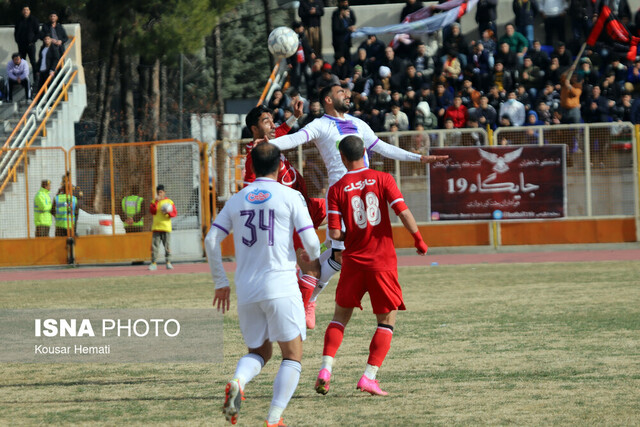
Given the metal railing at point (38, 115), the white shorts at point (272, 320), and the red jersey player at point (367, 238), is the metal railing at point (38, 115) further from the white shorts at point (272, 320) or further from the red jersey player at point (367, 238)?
the white shorts at point (272, 320)

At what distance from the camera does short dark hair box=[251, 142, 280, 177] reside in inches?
266

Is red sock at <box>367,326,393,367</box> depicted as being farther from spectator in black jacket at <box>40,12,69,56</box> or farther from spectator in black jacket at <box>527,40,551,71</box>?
spectator in black jacket at <box>40,12,69,56</box>

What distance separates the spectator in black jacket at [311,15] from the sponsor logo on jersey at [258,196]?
926 inches

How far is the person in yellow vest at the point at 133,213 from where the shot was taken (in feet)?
78.3

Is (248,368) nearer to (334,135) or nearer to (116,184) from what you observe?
(334,135)

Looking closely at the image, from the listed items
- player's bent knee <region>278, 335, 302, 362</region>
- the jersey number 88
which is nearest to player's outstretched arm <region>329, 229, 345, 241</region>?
the jersey number 88

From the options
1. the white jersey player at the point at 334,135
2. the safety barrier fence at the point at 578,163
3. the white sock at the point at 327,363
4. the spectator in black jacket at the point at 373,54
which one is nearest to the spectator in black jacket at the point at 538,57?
the spectator in black jacket at the point at 373,54

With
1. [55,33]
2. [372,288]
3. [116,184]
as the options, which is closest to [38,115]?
[55,33]

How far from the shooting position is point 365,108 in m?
25.8

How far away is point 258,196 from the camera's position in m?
6.65

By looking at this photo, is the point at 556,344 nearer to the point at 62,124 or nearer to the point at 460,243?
the point at 460,243

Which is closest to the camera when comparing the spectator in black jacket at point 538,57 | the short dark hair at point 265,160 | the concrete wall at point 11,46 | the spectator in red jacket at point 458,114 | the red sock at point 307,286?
the short dark hair at point 265,160

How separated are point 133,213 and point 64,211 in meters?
1.62

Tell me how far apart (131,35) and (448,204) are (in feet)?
40.2
